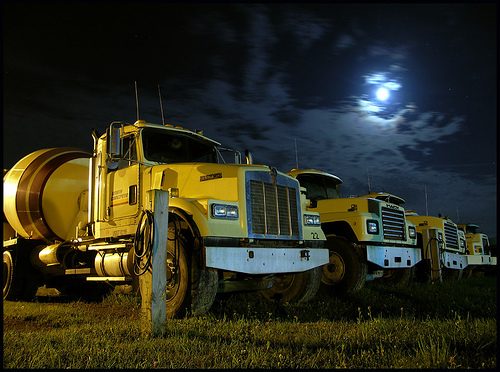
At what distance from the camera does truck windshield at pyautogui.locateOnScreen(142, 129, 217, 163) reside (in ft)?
26.3

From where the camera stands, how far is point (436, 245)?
12859 mm

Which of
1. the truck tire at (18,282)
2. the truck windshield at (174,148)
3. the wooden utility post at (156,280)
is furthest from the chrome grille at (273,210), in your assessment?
the truck tire at (18,282)

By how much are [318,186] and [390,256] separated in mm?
2384

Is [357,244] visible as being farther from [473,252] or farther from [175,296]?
[473,252]

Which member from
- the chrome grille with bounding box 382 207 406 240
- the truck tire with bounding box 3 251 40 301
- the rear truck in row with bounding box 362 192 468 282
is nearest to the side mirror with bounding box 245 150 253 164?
the chrome grille with bounding box 382 207 406 240

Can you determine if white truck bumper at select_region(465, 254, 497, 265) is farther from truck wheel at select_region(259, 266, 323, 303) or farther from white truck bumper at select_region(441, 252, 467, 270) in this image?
truck wheel at select_region(259, 266, 323, 303)

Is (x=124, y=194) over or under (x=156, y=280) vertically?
over

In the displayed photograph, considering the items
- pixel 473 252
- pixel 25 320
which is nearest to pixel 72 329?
pixel 25 320

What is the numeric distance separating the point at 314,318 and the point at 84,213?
551cm

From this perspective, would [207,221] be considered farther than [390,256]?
No

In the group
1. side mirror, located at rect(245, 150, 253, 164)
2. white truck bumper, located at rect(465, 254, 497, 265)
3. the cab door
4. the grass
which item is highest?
side mirror, located at rect(245, 150, 253, 164)

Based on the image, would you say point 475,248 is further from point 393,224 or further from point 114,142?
point 114,142

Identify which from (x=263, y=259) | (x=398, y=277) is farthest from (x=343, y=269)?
(x=263, y=259)

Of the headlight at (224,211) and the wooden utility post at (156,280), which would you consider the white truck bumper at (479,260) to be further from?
the wooden utility post at (156,280)
